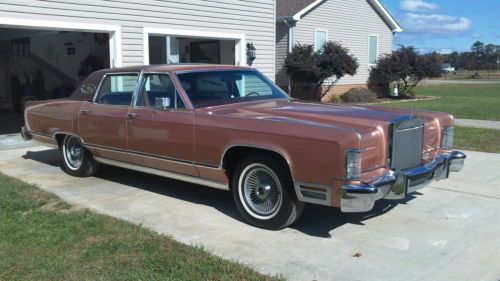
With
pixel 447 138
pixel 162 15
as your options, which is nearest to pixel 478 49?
pixel 162 15

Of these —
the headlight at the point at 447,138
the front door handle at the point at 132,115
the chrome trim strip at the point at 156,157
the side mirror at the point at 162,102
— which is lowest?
the chrome trim strip at the point at 156,157

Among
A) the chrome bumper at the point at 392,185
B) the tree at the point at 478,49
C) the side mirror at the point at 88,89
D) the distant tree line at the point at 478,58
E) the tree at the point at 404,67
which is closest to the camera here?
the chrome bumper at the point at 392,185

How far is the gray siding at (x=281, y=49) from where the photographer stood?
21.3 meters

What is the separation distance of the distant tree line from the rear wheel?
334ft

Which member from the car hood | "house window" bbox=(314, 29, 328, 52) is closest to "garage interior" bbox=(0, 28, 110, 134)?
"house window" bbox=(314, 29, 328, 52)

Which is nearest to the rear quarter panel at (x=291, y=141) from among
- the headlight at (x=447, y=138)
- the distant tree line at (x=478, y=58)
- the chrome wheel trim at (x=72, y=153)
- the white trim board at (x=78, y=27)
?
the headlight at (x=447, y=138)

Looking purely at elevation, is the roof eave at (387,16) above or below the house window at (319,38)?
above

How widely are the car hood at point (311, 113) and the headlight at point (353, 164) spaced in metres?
0.28

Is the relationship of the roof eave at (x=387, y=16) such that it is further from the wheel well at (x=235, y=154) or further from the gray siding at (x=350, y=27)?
the wheel well at (x=235, y=154)

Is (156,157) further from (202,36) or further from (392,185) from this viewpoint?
(202,36)

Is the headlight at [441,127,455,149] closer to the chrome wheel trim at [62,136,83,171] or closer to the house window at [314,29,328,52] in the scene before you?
the chrome wheel trim at [62,136,83,171]

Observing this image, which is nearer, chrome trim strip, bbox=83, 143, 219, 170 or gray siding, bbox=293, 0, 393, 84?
chrome trim strip, bbox=83, 143, 219, 170

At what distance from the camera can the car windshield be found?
5.74m

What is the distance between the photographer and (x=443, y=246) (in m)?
4.57
